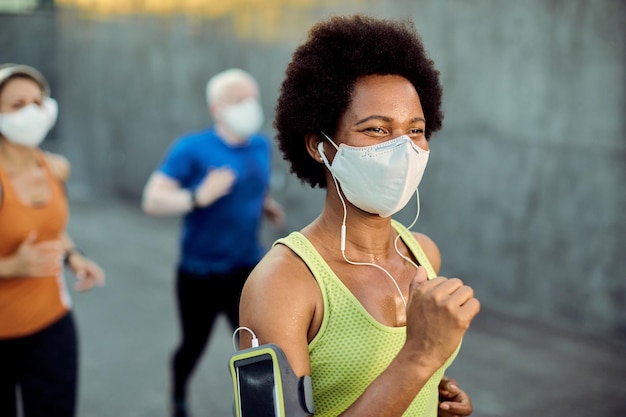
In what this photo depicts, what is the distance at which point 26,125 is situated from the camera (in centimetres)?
336

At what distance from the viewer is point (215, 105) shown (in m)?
4.64

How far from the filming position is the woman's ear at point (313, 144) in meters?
1.97

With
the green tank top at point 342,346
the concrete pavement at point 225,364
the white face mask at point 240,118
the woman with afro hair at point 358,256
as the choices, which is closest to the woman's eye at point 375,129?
the woman with afro hair at point 358,256

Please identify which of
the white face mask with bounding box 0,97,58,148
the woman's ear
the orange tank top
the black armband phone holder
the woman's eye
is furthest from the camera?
the white face mask with bounding box 0,97,58,148

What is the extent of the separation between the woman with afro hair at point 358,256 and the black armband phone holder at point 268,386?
5cm

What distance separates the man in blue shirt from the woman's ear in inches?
92.2

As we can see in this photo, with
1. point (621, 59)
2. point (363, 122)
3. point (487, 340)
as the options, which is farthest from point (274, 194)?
point (363, 122)

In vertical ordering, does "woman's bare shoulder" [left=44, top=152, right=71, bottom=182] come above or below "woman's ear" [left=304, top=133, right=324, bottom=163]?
below

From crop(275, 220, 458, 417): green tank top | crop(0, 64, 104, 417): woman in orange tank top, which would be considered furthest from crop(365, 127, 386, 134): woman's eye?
crop(0, 64, 104, 417): woman in orange tank top

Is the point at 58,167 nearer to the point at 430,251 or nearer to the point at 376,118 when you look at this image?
the point at 430,251

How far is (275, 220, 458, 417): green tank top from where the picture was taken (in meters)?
1.79

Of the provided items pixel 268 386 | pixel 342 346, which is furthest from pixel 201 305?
pixel 268 386

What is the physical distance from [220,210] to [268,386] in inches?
111

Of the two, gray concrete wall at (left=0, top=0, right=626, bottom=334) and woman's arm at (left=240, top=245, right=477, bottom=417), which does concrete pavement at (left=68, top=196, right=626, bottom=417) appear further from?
woman's arm at (left=240, top=245, right=477, bottom=417)
